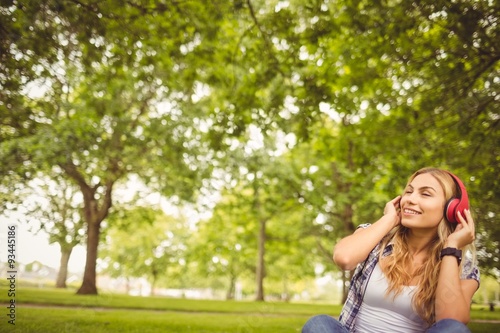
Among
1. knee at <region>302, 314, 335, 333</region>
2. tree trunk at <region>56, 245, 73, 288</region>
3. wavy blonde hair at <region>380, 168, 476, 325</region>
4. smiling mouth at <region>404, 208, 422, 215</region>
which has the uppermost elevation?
smiling mouth at <region>404, 208, 422, 215</region>

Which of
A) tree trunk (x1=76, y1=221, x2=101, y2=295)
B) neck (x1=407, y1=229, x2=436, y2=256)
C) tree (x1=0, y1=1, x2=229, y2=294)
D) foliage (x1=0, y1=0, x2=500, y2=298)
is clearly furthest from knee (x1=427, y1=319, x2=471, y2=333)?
tree trunk (x1=76, y1=221, x2=101, y2=295)

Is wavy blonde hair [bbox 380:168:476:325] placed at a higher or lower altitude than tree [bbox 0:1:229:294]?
lower

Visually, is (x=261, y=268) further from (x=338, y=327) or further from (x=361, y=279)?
(x=338, y=327)

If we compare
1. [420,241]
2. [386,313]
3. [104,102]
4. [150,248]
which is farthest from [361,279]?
[150,248]

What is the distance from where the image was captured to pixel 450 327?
6.87 feet

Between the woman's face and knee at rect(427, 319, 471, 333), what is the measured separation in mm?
754

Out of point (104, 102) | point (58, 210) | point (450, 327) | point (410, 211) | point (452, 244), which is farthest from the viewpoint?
point (58, 210)

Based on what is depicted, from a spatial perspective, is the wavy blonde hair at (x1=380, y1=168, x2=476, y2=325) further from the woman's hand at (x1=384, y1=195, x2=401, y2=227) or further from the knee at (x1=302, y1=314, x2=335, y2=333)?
the knee at (x1=302, y1=314, x2=335, y2=333)

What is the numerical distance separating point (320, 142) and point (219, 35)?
3.88 meters

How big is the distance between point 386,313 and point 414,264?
1.59 feet

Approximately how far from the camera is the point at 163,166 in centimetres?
1609

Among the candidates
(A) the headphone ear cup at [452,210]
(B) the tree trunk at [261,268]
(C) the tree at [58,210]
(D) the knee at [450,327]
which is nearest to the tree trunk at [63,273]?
(C) the tree at [58,210]

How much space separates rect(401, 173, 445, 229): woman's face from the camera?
2.70 meters

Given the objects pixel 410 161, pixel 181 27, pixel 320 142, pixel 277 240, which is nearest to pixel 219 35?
pixel 181 27
